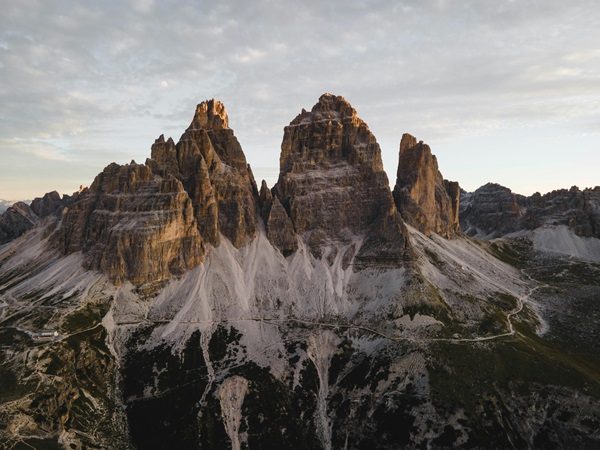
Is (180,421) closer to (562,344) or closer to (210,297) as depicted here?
(210,297)

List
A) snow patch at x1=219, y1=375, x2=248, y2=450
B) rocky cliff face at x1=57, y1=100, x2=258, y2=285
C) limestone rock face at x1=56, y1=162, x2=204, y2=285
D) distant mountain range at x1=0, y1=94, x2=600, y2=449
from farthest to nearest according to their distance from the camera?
rocky cliff face at x1=57, y1=100, x2=258, y2=285 → limestone rock face at x1=56, y1=162, x2=204, y2=285 → snow patch at x1=219, y1=375, x2=248, y2=450 → distant mountain range at x1=0, y1=94, x2=600, y2=449

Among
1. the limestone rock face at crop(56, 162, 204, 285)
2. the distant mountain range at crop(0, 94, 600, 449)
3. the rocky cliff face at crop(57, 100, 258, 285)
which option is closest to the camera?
the distant mountain range at crop(0, 94, 600, 449)

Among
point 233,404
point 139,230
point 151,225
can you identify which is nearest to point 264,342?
point 233,404

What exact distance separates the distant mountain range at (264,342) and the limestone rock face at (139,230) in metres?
0.60

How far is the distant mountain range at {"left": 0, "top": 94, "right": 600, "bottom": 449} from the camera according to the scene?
372 feet

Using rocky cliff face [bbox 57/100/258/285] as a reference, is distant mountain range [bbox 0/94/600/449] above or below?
below

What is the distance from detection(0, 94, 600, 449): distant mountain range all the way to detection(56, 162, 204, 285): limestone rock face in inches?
23.8

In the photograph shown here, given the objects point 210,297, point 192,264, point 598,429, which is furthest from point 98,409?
point 598,429

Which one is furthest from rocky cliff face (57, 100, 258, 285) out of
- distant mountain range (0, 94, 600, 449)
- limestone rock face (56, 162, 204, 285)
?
distant mountain range (0, 94, 600, 449)

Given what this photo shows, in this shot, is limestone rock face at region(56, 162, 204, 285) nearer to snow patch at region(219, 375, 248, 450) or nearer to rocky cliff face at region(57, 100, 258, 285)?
rocky cliff face at region(57, 100, 258, 285)

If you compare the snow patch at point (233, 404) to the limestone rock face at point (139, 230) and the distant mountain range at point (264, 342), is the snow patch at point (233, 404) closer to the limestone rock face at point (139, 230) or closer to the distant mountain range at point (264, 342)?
the distant mountain range at point (264, 342)

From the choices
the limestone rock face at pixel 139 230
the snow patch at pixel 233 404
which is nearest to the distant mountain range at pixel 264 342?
the snow patch at pixel 233 404

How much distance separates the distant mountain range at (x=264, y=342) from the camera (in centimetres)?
11338

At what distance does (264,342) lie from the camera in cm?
15012
